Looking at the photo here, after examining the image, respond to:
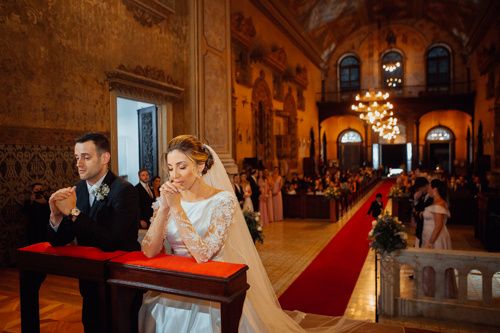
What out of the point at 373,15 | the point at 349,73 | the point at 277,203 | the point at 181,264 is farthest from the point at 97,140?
the point at 349,73

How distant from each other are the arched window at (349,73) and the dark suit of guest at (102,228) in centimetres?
2841

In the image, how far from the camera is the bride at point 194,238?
8.06 ft

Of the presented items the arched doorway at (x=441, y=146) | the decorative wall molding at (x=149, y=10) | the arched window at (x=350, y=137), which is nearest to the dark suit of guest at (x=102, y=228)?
the decorative wall molding at (x=149, y=10)

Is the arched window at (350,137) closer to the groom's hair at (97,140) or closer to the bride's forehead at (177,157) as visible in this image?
the bride's forehead at (177,157)

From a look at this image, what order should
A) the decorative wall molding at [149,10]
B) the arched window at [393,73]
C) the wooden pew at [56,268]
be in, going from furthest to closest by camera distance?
the arched window at [393,73]
the decorative wall molding at [149,10]
the wooden pew at [56,268]

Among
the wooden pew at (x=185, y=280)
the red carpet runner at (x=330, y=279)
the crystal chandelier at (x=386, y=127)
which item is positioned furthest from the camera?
the crystal chandelier at (x=386, y=127)

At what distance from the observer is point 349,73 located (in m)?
29.5

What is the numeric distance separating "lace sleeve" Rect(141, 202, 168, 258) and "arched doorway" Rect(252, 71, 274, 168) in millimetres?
13516

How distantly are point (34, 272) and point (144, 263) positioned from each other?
0.80m

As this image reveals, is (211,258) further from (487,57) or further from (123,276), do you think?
Answer: (487,57)

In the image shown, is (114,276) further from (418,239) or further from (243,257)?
(418,239)

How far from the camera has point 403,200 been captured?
1238 cm

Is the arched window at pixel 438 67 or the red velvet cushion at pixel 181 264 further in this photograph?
the arched window at pixel 438 67

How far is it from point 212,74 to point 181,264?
8.16 metres
